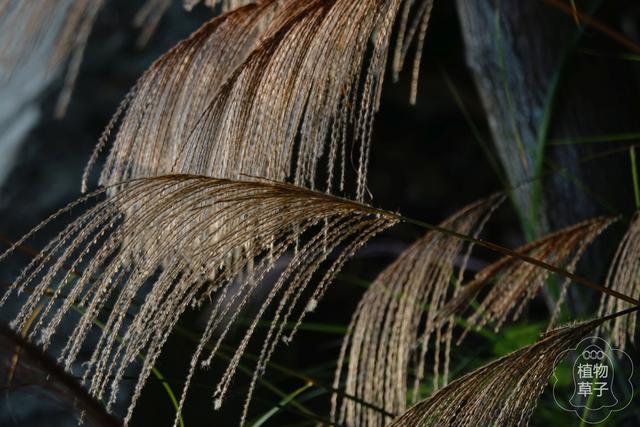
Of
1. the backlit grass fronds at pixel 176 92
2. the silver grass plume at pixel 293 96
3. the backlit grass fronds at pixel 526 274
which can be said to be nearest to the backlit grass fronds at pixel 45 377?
the silver grass plume at pixel 293 96

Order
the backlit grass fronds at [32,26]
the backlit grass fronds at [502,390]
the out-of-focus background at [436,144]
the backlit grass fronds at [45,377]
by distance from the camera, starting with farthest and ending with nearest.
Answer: the out-of-focus background at [436,144], the backlit grass fronds at [32,26], the backlit grass fronds at [502,390], the backlit grass fronds at [45,377]

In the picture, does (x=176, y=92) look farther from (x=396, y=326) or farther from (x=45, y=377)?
(x=45, y=377)

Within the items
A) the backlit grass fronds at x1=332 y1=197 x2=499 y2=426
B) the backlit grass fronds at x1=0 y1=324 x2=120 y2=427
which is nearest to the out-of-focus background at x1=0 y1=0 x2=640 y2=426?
the backlit grass fronds at x1=332 y1=197 x2=499 y2=426

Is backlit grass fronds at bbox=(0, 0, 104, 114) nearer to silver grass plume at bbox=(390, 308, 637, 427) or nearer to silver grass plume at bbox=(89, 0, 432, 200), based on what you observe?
silver grass plume at bbox=(89, 0, 432, 200)

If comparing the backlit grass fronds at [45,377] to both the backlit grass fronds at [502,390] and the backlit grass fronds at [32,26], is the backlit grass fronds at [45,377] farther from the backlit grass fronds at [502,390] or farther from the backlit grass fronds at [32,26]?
the backlit grass fronds at [32,26]

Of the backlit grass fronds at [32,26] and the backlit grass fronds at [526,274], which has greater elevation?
the backlit grass fronds at [32,26]

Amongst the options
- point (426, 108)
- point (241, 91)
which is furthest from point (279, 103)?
point (426, 108)
